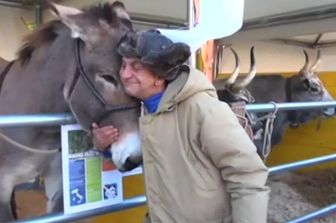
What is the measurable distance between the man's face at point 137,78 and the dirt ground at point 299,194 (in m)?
1.69

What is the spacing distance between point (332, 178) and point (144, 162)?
3434 mm

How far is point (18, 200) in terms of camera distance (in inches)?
104

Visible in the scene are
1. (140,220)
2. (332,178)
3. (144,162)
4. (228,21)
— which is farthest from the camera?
(332,178)

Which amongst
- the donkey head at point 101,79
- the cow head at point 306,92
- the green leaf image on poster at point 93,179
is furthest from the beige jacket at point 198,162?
the cow head at point 306,92

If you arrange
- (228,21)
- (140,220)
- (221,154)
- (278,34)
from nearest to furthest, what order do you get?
(221,154) < (228,21) < (140,220) < (278,34)

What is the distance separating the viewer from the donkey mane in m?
1.43

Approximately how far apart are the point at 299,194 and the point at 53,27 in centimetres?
301

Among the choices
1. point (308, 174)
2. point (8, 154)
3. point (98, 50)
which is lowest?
point (308, 174)

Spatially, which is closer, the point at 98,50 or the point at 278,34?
the point at 98,50

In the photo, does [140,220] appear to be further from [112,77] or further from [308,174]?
[308,174]

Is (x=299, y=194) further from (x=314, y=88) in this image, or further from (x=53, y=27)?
(x=53, y=27)

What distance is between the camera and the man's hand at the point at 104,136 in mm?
1315

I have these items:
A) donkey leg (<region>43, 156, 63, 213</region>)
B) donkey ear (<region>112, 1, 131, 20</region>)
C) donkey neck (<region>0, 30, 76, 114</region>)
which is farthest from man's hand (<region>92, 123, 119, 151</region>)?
donkey leg (<region>43, 156, 63, 213</region>)

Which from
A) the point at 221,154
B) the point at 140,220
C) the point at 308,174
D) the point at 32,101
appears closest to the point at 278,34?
the point at 308,174
